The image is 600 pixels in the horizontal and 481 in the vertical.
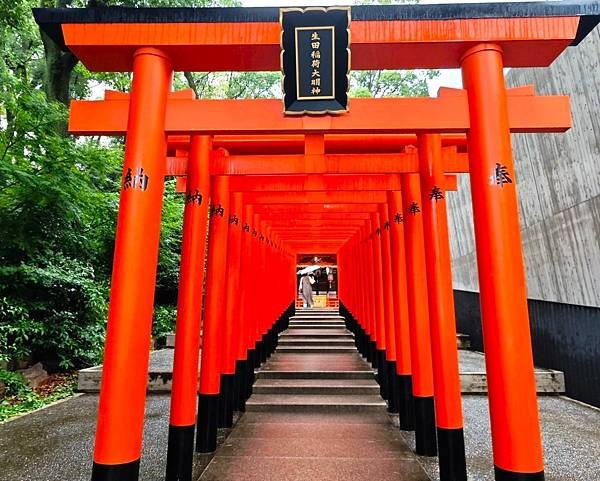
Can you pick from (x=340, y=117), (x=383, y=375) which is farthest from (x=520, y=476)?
(x=383, y=375)

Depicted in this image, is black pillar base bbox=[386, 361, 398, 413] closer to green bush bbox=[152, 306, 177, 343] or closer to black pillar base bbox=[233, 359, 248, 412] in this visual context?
black pillar base bbox=[233, 359, 248, 412]

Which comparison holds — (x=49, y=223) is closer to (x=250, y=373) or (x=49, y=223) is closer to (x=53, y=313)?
(x=53, y=313)

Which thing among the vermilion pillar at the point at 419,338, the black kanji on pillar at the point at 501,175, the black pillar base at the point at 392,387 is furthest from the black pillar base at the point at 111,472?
the black pillar base at the point at 392,387

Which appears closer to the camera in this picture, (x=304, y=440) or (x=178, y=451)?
(x=178, y=451)

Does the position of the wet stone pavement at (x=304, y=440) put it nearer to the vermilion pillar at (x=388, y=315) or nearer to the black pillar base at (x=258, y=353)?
the vermilion pillar at (x=388, y=315)

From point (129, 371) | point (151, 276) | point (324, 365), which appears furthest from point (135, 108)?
point (324, 365)

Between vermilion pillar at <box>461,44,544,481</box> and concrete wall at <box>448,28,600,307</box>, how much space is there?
427 centimetres

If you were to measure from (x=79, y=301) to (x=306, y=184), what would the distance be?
255 inches

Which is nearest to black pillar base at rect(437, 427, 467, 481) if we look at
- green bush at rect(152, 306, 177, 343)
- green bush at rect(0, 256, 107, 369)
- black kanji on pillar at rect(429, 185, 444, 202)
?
black kanji on pillar at rect(429, 185, 444, 202)

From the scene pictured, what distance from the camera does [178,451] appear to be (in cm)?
399

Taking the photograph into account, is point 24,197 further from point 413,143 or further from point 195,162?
point 413,143

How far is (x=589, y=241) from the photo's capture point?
20.7 feet

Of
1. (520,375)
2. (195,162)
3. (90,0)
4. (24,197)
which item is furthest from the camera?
(90,0)

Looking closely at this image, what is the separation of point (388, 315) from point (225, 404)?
323 centimetres
